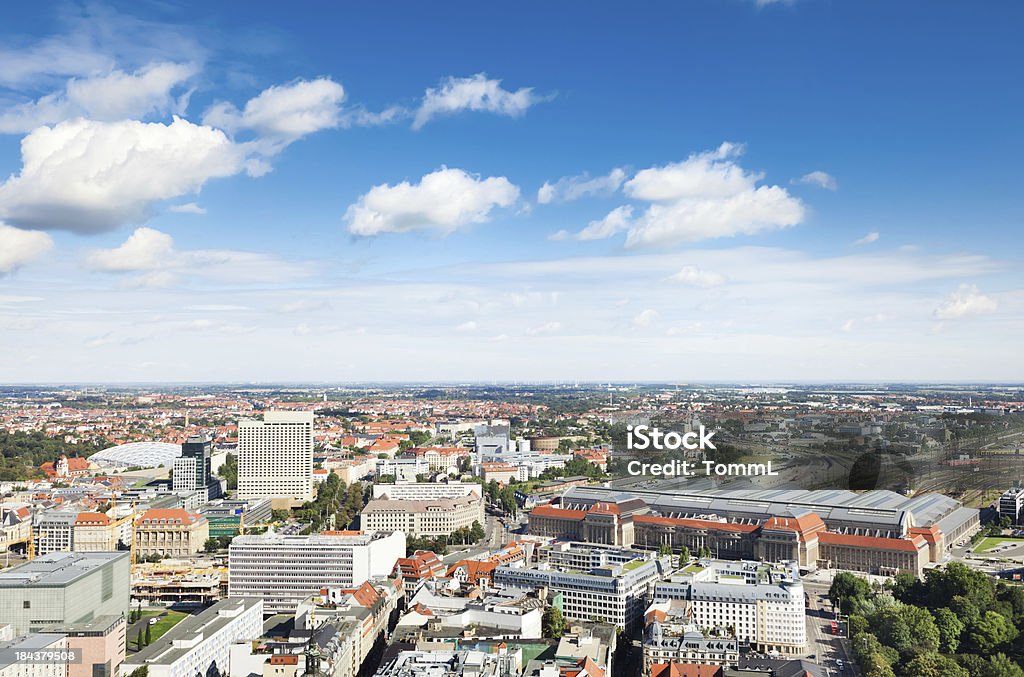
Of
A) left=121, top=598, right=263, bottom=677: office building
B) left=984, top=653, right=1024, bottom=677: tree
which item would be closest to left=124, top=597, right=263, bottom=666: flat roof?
left=121, top=598, right=263, bottom=677: office building

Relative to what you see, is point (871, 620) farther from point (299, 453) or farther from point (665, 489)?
point (299, 453)

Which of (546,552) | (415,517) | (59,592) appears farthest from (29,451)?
(546,552)

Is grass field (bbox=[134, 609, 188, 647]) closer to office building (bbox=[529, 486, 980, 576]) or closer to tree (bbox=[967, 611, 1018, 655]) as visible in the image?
office building (bbox=[529, 486, 980, 576])

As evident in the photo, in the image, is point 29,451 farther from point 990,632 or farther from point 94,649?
point 990,632

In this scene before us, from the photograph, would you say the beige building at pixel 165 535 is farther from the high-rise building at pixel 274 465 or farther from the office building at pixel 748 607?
the office building at pixel 748 607

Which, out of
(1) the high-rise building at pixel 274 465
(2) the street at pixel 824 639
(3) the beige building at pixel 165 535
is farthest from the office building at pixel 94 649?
(1) the high-rise building at pixel 274 465

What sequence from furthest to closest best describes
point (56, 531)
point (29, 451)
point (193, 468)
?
point (29, 451) < point (193, 468) < point (56, 531)
